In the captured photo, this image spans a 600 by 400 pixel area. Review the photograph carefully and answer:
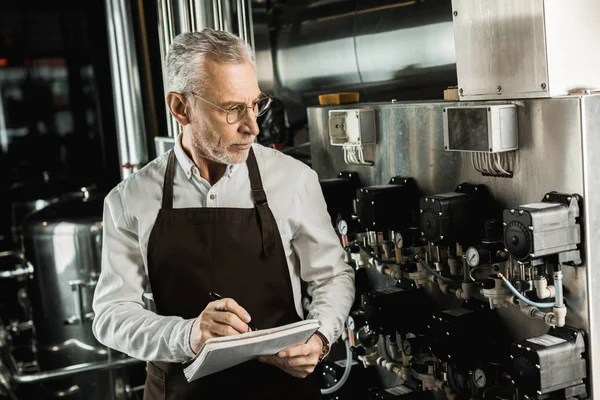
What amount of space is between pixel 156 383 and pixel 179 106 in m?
0.82

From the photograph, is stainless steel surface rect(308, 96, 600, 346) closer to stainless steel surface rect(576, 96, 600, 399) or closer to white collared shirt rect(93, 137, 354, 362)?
stainless steel surface rect(576, 96, 600, 399)

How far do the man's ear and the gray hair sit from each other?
24mm

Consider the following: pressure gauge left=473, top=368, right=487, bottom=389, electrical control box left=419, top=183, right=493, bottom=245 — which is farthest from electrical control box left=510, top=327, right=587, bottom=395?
electrical control box left=419, top=183, right=493, bottom=245

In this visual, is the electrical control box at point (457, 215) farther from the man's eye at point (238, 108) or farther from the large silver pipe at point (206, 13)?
the large silver pipe at point (206, 13)

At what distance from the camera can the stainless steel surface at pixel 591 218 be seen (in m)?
1.75

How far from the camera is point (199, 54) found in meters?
2.05

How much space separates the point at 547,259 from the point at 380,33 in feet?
4.38

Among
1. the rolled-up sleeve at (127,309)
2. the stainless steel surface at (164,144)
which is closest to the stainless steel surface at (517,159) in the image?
the rolled-up sleeve at (127,309)

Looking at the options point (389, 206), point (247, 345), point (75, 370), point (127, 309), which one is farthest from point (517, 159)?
point (75, 370)

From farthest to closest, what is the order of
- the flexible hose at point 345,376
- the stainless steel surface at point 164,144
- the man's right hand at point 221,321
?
the stainless steel surface at point 164,144, the flexible hose at point 345,376, the man's right hand at point 221,321

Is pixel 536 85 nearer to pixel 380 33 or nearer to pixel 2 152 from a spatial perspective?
pixel 380 33

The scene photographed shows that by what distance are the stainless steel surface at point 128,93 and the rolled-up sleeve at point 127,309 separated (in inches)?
74.5

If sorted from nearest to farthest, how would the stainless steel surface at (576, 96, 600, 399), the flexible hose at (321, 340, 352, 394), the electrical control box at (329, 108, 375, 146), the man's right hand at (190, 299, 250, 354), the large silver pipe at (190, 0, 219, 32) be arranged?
the stainless steel surface at (576, 96, 600, 399), the man's right hand at (190, 299, 250, 354), the electrical control box at (329, 108, 375, 146), the flexible hose at (321, 340, 352, 394), the large silver pipe at (190, 0, 219, 32)

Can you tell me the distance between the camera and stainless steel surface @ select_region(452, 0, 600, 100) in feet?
6.01
